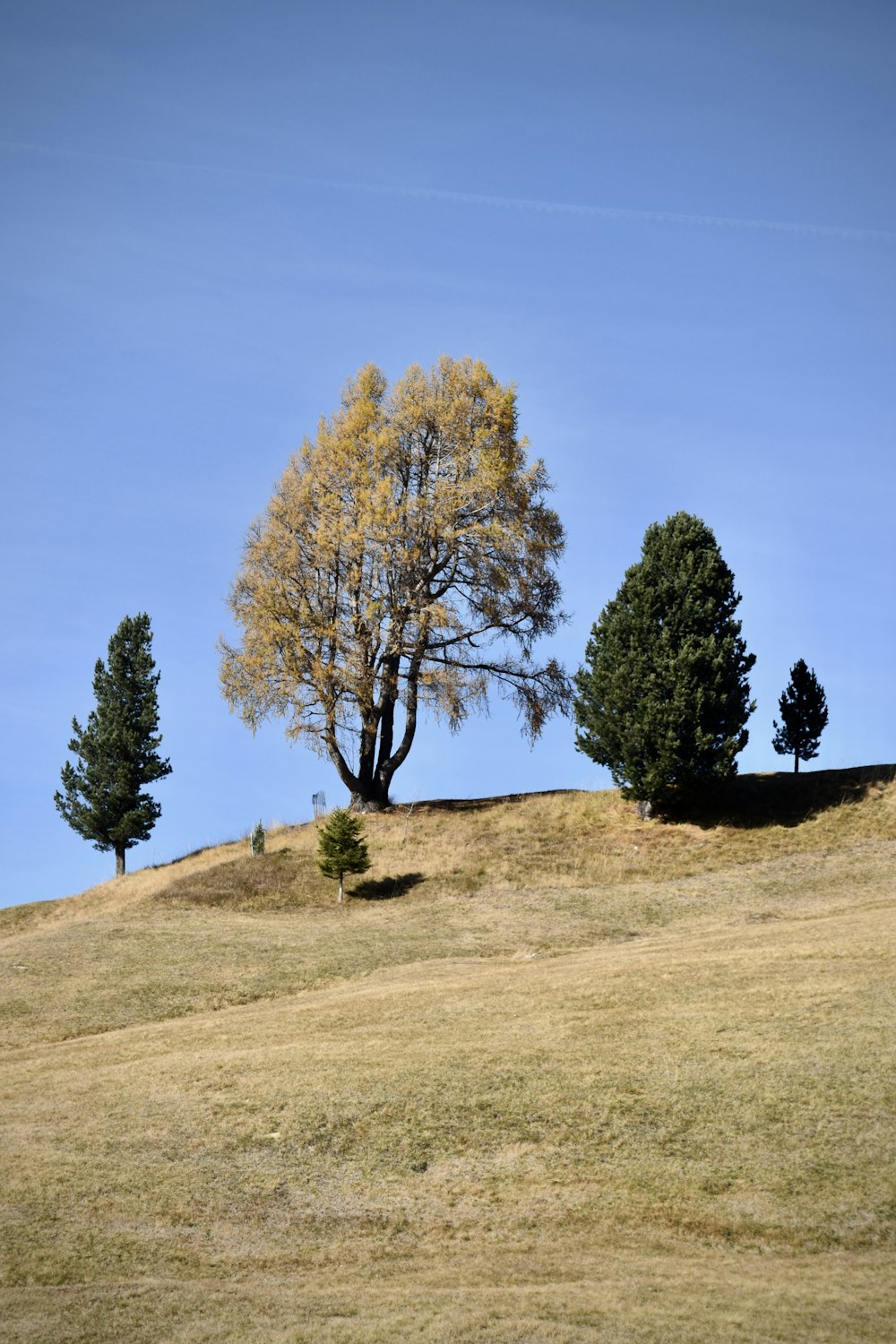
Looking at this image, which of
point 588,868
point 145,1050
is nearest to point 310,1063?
point 145,1050

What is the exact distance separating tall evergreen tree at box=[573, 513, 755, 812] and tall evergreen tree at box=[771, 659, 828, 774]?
8.36 meters

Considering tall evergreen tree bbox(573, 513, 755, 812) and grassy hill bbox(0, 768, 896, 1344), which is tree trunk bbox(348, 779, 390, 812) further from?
grassy hill bbox(0, 768, 896, 1344)

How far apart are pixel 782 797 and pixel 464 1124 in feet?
94.5

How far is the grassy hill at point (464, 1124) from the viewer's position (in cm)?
1219

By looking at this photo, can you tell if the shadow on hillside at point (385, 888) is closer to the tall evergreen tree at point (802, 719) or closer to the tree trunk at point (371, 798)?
the tree trunk at point (371, 798)

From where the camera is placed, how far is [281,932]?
32.8 m

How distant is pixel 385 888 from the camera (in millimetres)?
37375

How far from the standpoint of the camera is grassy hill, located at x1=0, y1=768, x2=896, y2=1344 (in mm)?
12188

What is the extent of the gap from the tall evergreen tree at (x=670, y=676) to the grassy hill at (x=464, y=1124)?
6.94 meters

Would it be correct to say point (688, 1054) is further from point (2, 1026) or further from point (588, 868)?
point (588, 868)

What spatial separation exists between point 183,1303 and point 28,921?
105 ft

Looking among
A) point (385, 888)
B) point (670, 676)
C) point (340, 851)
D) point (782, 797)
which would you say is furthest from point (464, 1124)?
point (782, 797)

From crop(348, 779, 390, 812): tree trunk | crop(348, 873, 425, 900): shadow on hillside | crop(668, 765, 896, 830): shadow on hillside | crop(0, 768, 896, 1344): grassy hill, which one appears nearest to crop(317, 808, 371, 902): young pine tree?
crop(348, 873, 425, 900): shadow on hillside

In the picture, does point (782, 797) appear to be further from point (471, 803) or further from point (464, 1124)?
point (464, 1124)
